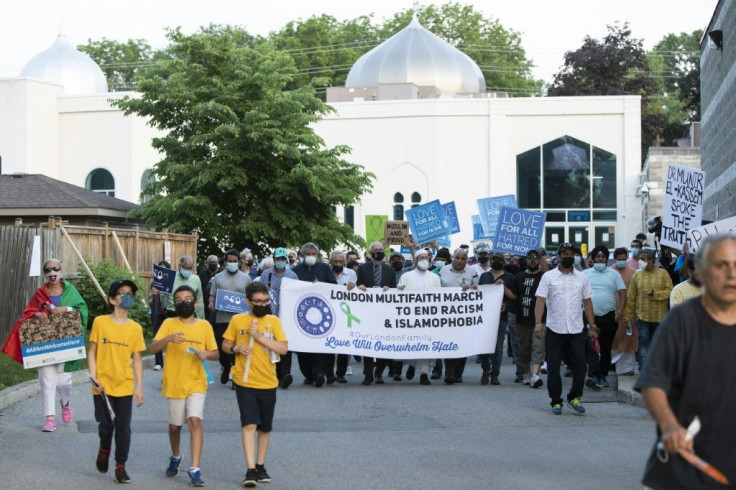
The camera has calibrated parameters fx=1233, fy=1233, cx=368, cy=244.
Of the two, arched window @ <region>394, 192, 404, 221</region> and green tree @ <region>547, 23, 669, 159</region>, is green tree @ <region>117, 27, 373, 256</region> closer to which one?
arched window @ <region>394, 192, 404, 221</region>

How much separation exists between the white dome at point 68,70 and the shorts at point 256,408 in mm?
61357

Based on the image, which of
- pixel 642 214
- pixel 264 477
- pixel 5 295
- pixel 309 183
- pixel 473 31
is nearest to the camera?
pixel 264 477

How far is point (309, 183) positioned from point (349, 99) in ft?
93.8

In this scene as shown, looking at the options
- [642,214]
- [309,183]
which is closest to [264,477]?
[309,183]

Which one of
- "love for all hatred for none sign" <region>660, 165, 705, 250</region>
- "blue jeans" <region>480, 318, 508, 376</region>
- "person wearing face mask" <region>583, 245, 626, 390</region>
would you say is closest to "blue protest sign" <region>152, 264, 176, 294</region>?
"blue jeans" <region>480, 318, 508, 376</region>

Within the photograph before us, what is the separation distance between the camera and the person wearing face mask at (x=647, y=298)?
16.1 metres

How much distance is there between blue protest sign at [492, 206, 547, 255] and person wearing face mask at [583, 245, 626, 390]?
5.74 m

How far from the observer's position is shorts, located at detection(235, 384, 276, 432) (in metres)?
9.48

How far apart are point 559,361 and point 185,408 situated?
5.45 m

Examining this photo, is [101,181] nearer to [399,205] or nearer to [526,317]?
[399,205]

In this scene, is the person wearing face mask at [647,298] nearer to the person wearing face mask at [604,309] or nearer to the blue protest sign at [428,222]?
the person wearing face mask at [604,309]

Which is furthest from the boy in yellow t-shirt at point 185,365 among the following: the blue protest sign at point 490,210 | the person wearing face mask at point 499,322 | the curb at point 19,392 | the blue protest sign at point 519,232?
the blue protest sign at point 490,210

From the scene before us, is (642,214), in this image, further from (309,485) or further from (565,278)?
(309,485)

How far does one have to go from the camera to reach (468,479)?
959 centimetres
